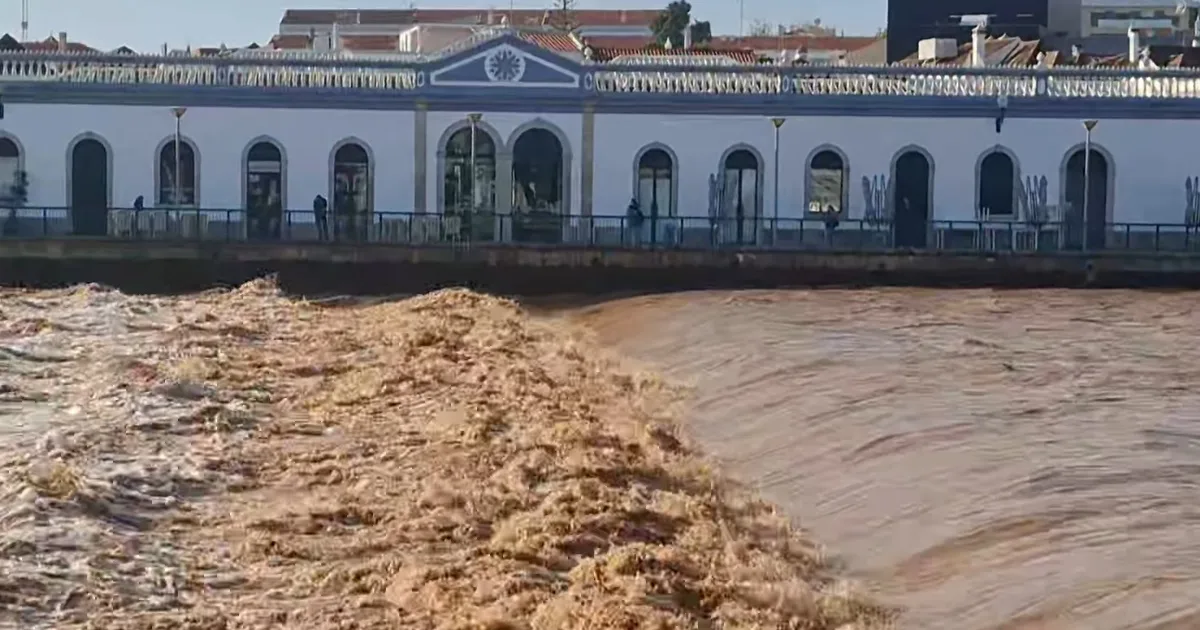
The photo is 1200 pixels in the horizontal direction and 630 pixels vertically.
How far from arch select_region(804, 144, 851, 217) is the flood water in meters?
7.50

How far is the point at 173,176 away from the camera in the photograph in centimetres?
3466

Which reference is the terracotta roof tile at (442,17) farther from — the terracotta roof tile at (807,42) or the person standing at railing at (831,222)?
the person standing at railing at (831,222)

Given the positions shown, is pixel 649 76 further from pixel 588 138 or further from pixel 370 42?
pixel 370 42

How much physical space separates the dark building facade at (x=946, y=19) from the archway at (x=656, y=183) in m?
17.1

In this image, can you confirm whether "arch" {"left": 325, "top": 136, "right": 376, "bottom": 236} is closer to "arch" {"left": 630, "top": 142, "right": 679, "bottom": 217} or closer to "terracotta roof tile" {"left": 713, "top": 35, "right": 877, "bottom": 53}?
"arch" {"left": 630, "top": 142, "right": 679, "bottom": 217}

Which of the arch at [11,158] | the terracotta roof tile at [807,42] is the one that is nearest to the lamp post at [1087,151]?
the arch at [11,158]

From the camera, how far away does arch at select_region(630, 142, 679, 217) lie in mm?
34594

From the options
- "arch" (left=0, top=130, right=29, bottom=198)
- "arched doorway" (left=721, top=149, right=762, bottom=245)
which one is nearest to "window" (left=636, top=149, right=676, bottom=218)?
"arched doorway" (left=721, top=149, right=762, bottom=245)

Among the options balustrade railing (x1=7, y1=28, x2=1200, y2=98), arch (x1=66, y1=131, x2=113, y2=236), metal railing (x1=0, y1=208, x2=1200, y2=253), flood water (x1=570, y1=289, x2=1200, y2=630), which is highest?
balustrade railing (x1=7, y1=28, x2=1200, y2=98)

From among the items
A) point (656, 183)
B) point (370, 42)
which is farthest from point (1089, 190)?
point (370, 42)

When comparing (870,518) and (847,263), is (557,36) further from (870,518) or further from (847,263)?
(870,518)

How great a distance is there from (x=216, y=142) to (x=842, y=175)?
1109 cm

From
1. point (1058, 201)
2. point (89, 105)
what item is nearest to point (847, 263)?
point (1058, 201)

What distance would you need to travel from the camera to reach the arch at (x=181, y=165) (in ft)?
113
